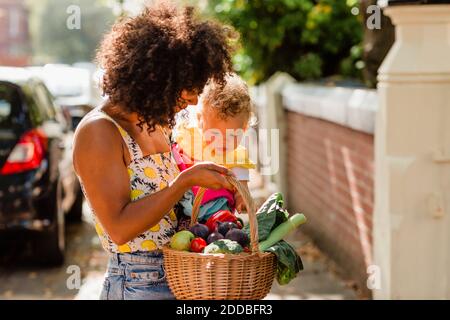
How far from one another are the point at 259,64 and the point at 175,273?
9438 mm

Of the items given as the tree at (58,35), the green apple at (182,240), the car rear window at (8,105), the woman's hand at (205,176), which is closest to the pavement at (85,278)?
the car rear window at (8,105)

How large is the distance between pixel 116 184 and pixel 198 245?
0.31m

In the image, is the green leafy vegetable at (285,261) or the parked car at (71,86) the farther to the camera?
the parked car at (71,86)

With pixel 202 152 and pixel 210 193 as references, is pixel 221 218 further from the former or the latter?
pixel 202 152

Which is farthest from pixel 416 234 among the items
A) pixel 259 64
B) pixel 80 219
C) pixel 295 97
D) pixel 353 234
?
pixel 259 64

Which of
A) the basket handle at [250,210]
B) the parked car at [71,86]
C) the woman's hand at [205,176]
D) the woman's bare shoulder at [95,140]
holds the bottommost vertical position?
the parked car at [71,86]

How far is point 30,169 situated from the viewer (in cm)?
703

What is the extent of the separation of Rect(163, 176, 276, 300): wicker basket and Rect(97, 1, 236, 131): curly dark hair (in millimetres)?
306

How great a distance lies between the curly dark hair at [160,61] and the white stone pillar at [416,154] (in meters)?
2.68

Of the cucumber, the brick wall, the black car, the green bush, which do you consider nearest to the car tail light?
the black car

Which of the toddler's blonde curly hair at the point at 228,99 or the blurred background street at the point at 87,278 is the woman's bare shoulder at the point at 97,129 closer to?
the toddler's blonde curly hair at the point at 228,99

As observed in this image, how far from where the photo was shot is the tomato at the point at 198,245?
8.69 feet

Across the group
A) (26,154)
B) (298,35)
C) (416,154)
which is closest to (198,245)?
(416,154)
